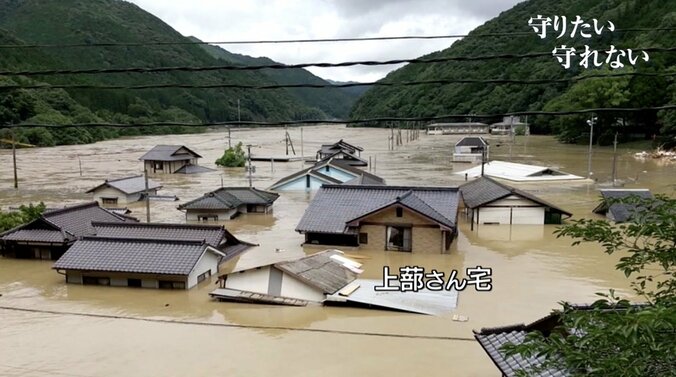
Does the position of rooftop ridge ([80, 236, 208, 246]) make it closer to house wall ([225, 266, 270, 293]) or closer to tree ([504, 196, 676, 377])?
house wall ([225, 266, 270, 293])

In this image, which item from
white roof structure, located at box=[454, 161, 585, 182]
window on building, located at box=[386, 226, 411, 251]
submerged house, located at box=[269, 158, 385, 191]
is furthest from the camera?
white roof structure, located at box=[454, 161, 585, 182]

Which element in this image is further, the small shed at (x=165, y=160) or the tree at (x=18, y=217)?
the small shed at (x=165, y=160)


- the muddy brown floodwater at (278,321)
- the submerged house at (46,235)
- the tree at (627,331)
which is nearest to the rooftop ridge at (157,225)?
the submerged house at (46,235)

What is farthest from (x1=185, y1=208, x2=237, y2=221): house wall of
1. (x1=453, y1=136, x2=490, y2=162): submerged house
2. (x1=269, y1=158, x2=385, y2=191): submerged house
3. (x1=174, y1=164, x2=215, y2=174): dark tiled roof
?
(x1=453, y1=136, x2=490, y2=162): submerged house

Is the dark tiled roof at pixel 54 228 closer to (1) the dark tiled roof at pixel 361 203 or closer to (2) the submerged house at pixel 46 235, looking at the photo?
(2) the submerged house at pixel 46 235

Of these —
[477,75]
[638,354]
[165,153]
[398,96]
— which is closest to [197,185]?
[165,153]

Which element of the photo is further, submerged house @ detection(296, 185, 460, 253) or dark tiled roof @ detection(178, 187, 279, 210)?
dark tiled roof @ detection(178, 187, 279, 210)
